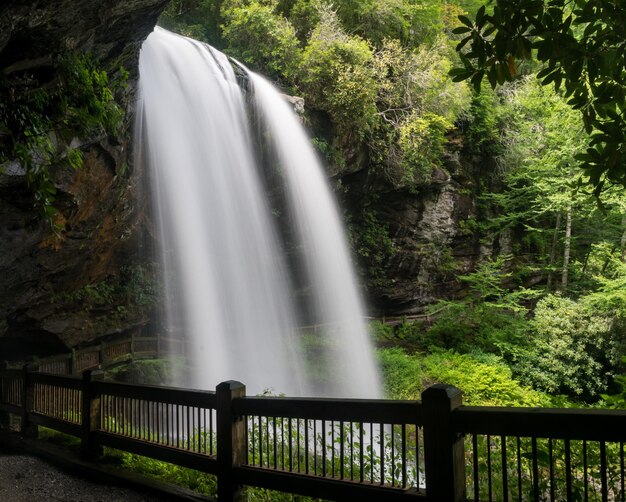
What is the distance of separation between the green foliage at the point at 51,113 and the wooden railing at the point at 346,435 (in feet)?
6.83

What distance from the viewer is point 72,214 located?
8.09m

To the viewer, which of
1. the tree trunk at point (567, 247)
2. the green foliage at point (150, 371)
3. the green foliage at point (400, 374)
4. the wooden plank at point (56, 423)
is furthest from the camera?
the tree trunk at point (567, 247)

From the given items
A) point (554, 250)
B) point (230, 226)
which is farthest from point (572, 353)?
point (230, 226)

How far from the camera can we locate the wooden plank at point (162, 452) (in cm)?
388

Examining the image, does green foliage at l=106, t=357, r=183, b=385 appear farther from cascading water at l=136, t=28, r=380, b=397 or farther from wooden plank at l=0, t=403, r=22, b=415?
wooden plank at l=0, t=403, r=22, b=415

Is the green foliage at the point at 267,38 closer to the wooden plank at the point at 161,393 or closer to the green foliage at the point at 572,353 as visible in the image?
the green foliage at the point at 572,353

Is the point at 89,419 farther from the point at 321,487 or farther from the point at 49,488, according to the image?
the point at 321,487

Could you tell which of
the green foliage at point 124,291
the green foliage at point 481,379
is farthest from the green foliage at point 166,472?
the green foliage at point 481,379

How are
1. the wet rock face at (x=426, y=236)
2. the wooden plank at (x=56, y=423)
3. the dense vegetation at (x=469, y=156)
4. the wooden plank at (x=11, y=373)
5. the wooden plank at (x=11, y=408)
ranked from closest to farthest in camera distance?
the wooden plank at (x=56, y=423) → the wooden plank at (x=11, y=408) → the wooden plank at (x=11, y=373) → the dense vegetation at (x=469, y=156) → the wet rock face at (x=426, y=236)

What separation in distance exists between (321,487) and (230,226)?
10.9 metres

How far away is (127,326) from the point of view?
1277cm

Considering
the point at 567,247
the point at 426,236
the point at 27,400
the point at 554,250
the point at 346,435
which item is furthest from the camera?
the point at 426,236

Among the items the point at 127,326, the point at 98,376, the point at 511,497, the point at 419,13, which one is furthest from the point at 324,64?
the point at 511,497

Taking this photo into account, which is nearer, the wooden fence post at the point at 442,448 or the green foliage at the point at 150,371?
the wooden fence post at the point at 442,448
